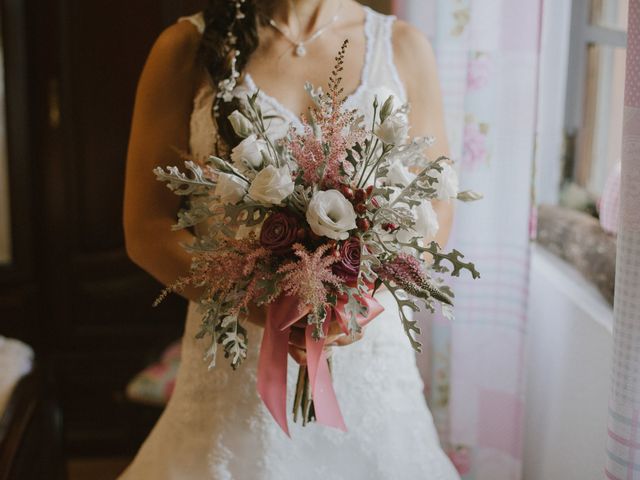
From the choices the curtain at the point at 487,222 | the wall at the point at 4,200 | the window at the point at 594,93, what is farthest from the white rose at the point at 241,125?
the wall at the point at 4,200

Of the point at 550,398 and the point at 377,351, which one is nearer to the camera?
the point at 377,351

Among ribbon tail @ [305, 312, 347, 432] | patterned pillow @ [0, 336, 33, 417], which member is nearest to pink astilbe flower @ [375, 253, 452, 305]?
ribbon tail @ [305, 312, 347, 432]

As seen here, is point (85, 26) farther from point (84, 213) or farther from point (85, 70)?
point (84, 213)

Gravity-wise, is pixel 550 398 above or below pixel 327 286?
below

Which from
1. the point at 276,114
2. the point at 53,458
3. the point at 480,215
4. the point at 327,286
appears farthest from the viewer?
the point at 53,458

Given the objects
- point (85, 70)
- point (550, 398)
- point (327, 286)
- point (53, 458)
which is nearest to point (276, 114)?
point (327, 286)

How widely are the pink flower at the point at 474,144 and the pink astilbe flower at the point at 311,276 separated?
2.70ft

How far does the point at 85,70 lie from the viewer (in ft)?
11.3

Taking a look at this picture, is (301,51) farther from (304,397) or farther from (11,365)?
(11,365)

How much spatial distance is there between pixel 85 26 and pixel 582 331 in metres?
2.47

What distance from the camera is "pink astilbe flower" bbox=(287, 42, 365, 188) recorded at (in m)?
1.17

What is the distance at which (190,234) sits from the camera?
1.52m

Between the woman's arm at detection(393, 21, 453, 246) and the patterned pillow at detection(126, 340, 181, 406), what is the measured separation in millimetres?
1725

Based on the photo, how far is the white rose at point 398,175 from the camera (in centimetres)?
123
